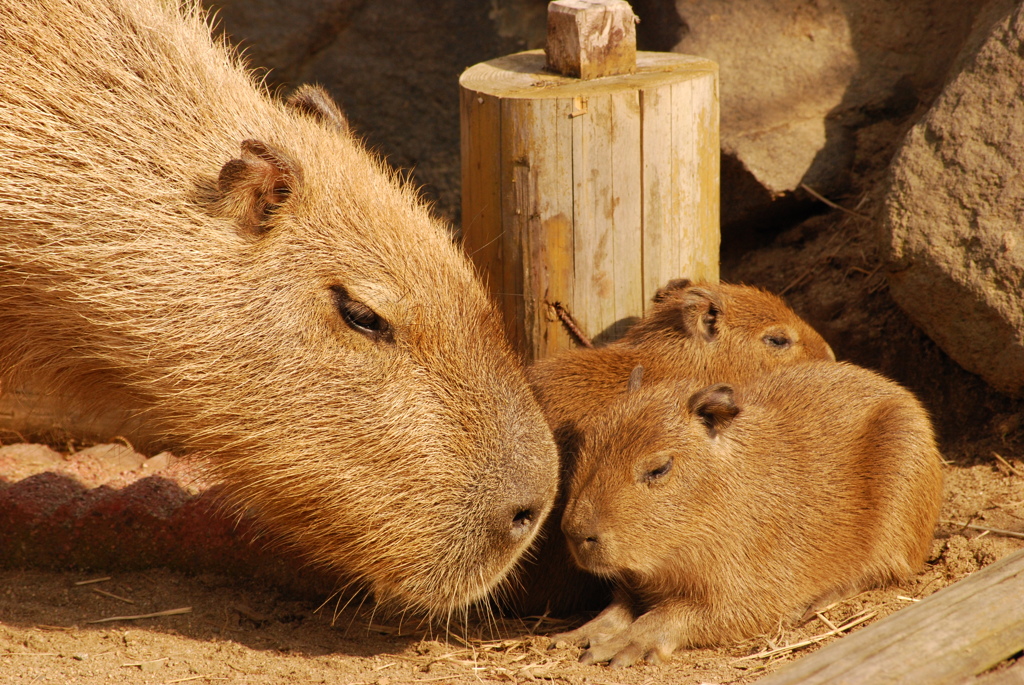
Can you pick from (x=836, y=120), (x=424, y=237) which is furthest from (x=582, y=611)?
(x=836, y=120)

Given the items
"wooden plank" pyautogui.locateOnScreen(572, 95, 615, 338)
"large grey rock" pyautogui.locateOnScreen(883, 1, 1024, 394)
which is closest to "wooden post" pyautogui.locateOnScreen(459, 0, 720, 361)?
"wooden plank" pyautogui.locateOnScreen(572, 95, 615, 338)

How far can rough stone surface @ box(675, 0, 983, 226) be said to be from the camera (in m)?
6.05

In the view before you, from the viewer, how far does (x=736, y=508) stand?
3777 mm

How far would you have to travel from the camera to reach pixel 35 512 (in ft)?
14.4

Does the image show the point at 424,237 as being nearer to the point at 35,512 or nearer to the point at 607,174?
the point at 607,174

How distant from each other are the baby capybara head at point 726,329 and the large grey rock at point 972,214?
0.55 meters

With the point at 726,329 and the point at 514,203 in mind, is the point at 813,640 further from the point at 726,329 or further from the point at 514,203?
the point at 514,203

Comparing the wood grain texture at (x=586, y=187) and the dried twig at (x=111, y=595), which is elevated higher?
the wood grain texture at (x=586, y=187)

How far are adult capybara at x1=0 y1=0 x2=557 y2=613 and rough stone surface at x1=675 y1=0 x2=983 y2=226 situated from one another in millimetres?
3378

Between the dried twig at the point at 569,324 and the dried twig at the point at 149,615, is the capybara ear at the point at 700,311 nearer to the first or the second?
the dried twig at the point at 569,324

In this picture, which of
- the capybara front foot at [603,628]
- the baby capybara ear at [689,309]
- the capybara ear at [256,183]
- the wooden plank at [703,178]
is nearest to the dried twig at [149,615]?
the capybara front foot at [603,628]

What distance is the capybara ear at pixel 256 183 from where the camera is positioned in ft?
9.97

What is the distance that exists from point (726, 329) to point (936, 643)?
7.51 feet

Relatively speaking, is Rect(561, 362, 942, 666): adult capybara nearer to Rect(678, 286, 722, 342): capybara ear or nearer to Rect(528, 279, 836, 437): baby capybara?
Rect(528, 279, 836, 437): baby capybara
